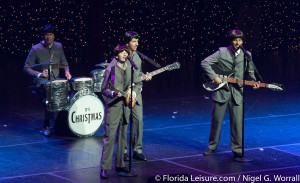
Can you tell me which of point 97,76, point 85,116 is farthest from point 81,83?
point 85,116

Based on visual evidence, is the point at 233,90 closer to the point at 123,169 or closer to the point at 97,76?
the point at 123,169

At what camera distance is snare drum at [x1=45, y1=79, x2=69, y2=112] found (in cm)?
1389

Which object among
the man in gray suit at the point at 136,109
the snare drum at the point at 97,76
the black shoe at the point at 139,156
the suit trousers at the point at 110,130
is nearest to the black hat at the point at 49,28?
the snare drum at the point at 97,76

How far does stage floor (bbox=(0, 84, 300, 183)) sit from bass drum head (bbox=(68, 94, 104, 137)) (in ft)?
0.56

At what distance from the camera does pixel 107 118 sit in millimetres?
11000

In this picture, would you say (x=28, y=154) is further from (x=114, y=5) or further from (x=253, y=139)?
(x=114, y=5)

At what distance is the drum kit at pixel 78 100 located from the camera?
13.9 metres

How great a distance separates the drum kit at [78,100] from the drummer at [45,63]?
0.48 ft

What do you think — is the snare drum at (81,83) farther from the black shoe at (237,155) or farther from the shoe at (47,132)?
the black shoe at (237,155)

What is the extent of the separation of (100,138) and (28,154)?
1793 mm

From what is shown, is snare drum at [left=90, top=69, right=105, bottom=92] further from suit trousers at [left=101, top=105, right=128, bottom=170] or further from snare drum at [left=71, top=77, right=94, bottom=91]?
suit trousers at [left=101, top=105, right=128, bottom=170]

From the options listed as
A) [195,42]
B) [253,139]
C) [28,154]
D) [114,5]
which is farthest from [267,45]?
[28,154]

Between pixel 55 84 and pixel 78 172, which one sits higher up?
pixel 55 84

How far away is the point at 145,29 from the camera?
2600 cm
